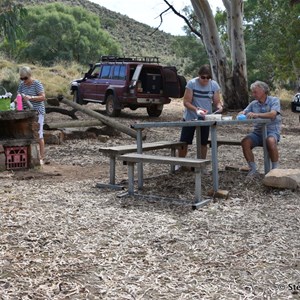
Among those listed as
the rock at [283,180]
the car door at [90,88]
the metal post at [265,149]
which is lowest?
the rock at [283,180]

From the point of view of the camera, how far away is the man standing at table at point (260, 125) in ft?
23.8

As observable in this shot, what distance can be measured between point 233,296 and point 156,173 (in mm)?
4614

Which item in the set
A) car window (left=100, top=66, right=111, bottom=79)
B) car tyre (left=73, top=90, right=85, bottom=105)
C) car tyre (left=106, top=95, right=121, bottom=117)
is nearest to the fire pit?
car tyre (left=106, top=95, right=121, bottom=117)

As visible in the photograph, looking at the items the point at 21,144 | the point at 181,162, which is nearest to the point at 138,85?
the point at 21,144

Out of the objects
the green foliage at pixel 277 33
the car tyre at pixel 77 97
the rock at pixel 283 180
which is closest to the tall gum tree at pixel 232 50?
the car tyre at pixel 77 97

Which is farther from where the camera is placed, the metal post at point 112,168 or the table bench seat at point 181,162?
the metal post at point 112,168

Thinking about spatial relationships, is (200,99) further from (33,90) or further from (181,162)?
(33,90)

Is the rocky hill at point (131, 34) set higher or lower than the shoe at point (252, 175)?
higher

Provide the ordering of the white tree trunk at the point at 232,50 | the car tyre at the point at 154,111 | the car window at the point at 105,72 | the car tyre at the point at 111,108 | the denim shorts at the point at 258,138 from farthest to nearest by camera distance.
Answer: the white tree trunk at the point at 232,50 → the car window at the point at 105,72 → the car tyre at the point at 154,111 → the car tyre at the point at 111,108 → the denim shorts at the point at 258,138

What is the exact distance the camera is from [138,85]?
58.9ft

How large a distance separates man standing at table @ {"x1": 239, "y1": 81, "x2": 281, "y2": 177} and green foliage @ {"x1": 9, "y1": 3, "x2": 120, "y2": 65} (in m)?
38.9

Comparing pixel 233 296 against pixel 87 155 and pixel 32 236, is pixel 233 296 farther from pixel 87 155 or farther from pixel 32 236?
pixel 87 155

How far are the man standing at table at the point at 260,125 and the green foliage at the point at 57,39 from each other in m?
38.9

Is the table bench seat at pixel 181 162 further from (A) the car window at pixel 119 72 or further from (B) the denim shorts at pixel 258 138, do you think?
(A) the car window at pixel 119 72
